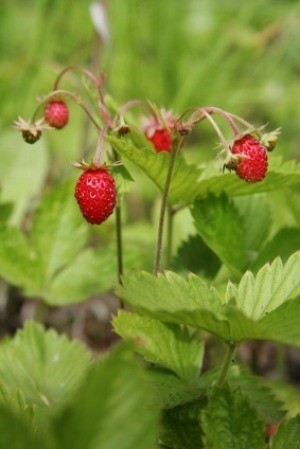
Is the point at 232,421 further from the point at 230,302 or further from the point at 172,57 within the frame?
the point at 172,57

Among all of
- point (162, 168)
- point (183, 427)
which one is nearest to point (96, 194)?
point (162, 168)

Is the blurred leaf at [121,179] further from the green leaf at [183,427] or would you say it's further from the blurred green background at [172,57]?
the blurred green background at [172,57]

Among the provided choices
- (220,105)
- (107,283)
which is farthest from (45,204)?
(220,105)

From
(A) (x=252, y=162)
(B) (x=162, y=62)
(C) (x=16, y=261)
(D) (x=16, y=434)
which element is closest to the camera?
(D) (x=16, y=434)

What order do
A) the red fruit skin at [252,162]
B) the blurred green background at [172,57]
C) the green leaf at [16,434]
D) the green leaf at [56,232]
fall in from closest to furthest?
the green leaf at [16,434] → the red fruit skin at [252,162] → the green leaf at [56,232] → the blurred green background at [172,57]

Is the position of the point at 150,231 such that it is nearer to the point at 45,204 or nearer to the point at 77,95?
the point at 45,204

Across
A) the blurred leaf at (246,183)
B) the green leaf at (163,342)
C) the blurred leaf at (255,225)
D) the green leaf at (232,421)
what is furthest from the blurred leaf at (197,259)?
the green leaf at (232,421)

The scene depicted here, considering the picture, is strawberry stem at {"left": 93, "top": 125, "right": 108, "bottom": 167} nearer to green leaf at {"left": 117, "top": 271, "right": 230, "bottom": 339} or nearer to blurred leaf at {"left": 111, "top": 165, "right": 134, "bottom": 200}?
blurred leaf at {"left": 111, "top": 165, "right": 134, "bottom": 200}

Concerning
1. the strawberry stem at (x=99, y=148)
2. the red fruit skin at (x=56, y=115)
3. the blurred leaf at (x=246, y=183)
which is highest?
the red fruit skin at (x=56, y=115)
